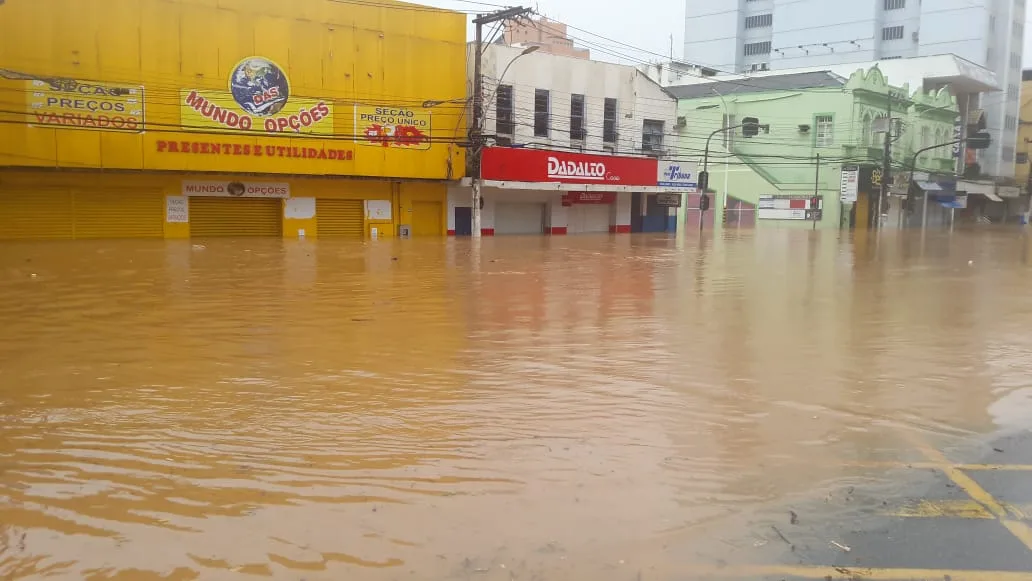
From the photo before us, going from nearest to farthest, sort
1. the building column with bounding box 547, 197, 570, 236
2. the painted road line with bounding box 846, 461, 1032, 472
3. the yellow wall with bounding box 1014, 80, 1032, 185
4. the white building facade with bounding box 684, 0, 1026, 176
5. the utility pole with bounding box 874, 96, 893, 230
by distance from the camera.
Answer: the painted road line with bounding box 846, 461, 1032, 472, the building column with bounding box 547, 197, 570, 236, the utility pole with bounding box 874, 96, 893, 230, the white building facade with bounding box 684, 0, 1026, 176, the yellow wall with bounding box 1014, 80, 1032, 185

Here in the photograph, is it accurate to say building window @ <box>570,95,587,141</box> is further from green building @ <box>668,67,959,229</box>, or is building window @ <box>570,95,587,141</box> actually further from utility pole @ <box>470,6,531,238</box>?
green building @ <box>668,67,959,229</box>

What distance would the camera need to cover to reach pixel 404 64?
32.2m

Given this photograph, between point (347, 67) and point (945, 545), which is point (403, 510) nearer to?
point (945, 545)

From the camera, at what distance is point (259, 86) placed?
29500 mm

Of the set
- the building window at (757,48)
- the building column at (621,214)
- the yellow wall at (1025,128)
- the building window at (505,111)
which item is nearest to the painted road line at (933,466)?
the building window at (505,111)

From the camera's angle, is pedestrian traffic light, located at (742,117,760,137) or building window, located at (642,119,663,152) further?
pedestrian traffic light, located at (742,117,760,137)

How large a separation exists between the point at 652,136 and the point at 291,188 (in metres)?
18.5

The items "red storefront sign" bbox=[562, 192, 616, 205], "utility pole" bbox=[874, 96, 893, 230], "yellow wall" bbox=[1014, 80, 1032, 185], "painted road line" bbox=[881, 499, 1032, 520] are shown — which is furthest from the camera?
"yellow wall" bbox=[1014, 80, 1032, 185]

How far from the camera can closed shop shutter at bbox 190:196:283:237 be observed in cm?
3003

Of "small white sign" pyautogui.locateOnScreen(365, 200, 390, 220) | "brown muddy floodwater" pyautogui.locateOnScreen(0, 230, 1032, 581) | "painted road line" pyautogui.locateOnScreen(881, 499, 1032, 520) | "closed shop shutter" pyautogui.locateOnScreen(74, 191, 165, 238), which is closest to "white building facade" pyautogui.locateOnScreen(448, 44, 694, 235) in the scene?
"small white sign" pyautogui.locateOnScreen(365, 200, 390, 220)

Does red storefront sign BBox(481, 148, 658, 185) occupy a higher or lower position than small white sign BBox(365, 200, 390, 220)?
higher

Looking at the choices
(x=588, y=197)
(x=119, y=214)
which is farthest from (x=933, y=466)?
(x=588, y=197)

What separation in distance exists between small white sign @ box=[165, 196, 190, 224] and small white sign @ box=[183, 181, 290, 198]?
0.30 metres

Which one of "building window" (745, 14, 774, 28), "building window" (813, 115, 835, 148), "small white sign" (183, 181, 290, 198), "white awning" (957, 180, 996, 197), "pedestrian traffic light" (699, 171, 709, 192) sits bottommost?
"small white sign" (183, 181, 290, 198)
